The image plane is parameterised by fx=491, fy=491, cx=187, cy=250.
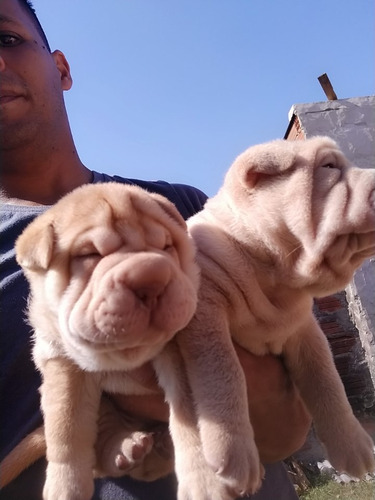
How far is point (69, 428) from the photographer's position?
1561mm

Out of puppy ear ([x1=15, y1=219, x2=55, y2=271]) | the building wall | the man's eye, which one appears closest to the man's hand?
puppy ear ([x1=15, y1=219, x2=55, y2=271])

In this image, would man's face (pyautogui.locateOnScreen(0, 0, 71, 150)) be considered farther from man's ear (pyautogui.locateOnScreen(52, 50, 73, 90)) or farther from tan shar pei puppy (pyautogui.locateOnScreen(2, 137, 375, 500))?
tan shar pei puppy (pyautogui.locateOnScreen(2, 137, 375, 500))

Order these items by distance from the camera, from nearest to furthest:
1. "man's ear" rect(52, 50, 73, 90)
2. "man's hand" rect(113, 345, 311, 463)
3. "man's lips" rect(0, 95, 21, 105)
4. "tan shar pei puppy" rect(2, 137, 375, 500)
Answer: "tan shar pei puppy" rect(2, 137, 375, 500), "man's hand" rect(113, 345, 311, 463), "man's lips" rect(0, 95, 21, 105), "man's ear" rect(52, 50, 73, 90)

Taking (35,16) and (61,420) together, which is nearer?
(61,420)

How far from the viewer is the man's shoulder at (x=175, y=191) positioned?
238 cm

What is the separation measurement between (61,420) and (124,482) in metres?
0.37

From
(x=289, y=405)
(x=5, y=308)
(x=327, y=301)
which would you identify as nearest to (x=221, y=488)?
(x=289, y=405)

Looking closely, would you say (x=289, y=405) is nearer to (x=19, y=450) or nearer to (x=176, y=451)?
(x=176, y=451)

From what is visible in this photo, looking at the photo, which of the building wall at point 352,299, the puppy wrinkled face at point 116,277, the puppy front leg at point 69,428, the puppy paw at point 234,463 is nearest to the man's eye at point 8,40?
the puppy wrinkled face at point 116,277

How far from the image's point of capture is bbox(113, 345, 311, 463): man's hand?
1.67m

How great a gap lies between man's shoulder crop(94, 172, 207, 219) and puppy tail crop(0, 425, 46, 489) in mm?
1165

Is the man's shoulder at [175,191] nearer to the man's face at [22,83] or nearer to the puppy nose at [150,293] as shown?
the man's face at [22,83]

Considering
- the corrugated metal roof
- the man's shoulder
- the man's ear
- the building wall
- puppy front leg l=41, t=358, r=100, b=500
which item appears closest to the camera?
puppy front leg l=41, t=358, r=100, b=500

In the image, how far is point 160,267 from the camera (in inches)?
50.7
